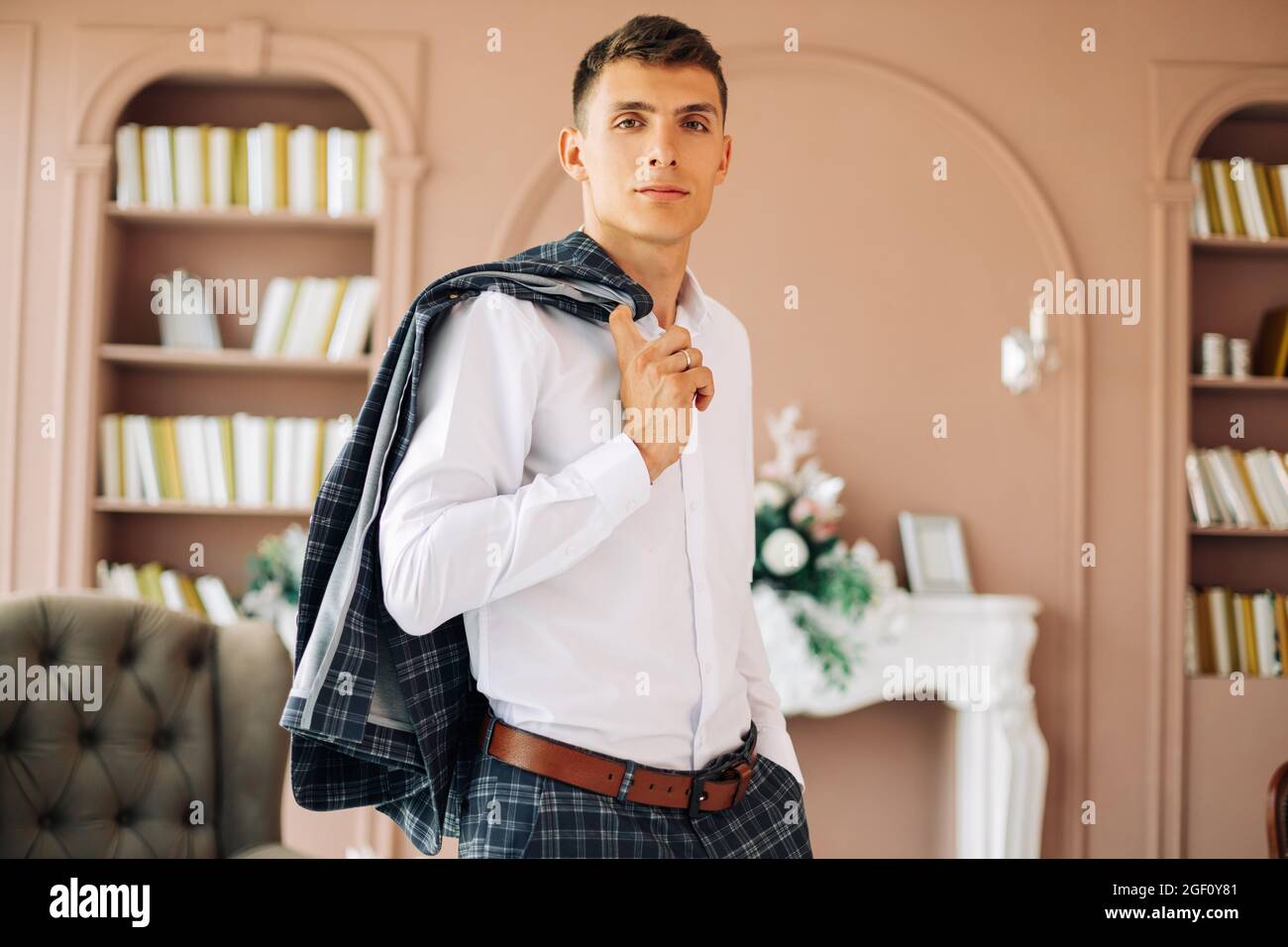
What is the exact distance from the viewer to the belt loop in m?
1.03

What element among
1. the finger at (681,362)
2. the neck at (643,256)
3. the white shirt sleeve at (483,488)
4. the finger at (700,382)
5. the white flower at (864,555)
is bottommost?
the white flower at (864,555)

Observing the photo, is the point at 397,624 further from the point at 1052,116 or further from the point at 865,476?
the point at 1052,116

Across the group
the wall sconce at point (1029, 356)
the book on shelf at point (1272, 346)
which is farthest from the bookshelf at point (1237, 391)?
the wall sconce at point (1029, 356)

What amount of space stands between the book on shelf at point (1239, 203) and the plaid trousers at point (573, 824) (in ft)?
9.51

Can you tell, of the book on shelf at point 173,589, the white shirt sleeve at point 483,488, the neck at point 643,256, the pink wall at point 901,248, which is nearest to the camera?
the white shirt sleeve at point 483,488

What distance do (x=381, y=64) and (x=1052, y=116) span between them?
192cm

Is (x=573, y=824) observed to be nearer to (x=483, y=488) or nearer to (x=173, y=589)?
(x=483, y=488)

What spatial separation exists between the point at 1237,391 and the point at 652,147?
9.49ft

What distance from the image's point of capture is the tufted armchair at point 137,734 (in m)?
1.36

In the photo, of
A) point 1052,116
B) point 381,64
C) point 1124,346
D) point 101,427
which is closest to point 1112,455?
point 1124,346

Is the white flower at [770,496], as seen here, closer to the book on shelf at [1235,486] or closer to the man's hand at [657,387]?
the book on shelf at [1235,486]

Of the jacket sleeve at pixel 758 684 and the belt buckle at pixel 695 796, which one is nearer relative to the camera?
the belt buckle at pixel 695 796
